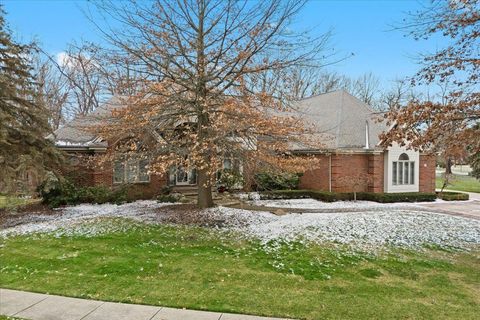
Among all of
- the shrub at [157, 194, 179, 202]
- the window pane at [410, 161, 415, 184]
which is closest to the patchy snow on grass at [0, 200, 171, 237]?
the shrub at [157, 194, 179, 202]

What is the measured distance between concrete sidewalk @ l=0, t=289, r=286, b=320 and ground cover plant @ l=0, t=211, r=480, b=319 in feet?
→ 0.66

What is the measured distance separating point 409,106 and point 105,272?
7.33m

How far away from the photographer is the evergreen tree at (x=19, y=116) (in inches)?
488

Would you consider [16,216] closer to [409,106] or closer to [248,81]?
[248,81]

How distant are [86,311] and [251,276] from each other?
2.70 m

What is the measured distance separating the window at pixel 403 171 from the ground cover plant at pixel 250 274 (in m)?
11.1

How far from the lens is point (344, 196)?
17922mm

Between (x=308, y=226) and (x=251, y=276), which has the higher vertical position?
(x=308, y=226)

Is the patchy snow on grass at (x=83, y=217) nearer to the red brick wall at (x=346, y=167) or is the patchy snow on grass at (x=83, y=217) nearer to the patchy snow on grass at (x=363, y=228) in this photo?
the patchy snow on grass at (x=363, y=228)

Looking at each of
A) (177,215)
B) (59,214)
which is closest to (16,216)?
(59,214)

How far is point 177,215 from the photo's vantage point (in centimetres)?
1263

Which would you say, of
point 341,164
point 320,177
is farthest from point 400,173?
point 320,177

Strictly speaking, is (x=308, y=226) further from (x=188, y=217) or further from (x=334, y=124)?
(x=334, y=124)

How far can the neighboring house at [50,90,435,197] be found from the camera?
16969mm
